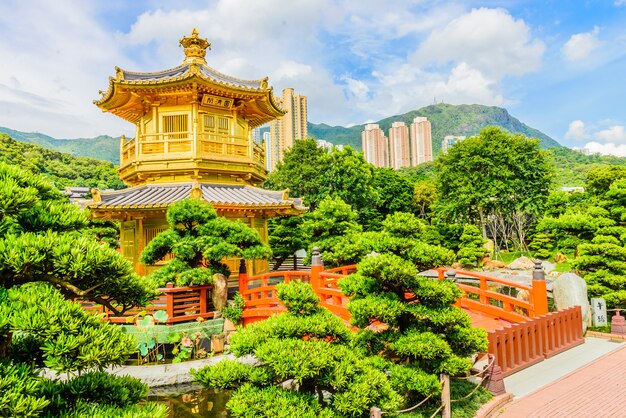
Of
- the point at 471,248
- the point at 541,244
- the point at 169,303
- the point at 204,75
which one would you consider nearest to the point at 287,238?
the point at 204,75

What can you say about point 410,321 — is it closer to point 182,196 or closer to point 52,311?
point 52,311

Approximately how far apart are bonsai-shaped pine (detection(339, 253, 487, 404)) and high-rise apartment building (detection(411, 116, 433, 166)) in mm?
110619

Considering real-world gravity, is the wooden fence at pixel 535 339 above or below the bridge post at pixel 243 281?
below

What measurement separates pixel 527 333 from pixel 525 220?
30235 mm

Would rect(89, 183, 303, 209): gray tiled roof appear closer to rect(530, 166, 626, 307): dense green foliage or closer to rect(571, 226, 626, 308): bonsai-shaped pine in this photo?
rect(571, 226, 626, 308): bonsai-shaped pine

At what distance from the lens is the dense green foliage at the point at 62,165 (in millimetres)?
50719

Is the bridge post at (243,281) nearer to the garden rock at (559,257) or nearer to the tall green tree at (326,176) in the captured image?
the tall green tree at (326,176)

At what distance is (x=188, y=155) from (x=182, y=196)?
1.66 metres

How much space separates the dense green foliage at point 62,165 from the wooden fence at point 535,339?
52.5 meters

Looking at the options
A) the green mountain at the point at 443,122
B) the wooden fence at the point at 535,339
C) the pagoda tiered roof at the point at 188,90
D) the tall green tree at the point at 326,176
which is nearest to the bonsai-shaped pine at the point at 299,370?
the wooden fence at the point at 535,339

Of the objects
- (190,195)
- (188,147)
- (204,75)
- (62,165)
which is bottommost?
(190,195)

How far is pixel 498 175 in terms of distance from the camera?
1183 inches

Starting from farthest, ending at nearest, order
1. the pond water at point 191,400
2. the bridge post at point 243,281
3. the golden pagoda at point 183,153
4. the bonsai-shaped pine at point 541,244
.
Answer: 1. the bonsai-shaped pine at point 541,244
2. the golden pagoda at point 183,153
3. the bridge post at point 243,281
4. the pond water at point 191,400

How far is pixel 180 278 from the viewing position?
910 centimetres
